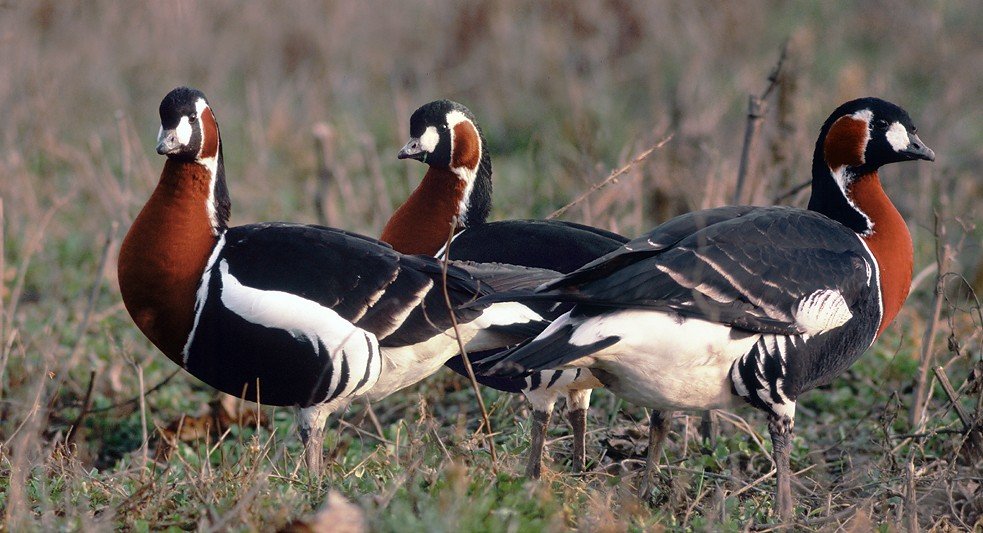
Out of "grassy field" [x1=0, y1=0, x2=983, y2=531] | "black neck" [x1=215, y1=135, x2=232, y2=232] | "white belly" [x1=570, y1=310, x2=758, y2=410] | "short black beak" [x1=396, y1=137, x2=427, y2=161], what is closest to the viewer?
"grassy field" [x1=0, y1=0, x2=983, y2=531]

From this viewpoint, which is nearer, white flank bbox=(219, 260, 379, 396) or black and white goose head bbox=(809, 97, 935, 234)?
white flank bbox=(219, 260, 379, 396)

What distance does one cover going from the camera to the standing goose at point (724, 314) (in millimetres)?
4051

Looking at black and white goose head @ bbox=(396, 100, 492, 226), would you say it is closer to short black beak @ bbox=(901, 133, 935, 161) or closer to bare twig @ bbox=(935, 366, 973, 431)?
short black beak @ bbox=(901, 133, 935, 161)

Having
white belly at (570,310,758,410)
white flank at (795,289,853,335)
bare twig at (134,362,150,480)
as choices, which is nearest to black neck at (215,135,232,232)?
bare twig at (134,362,150,480)

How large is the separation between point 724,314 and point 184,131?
2190 mm

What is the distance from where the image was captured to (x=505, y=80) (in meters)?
10.8

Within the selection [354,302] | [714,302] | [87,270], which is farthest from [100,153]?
[714,302]

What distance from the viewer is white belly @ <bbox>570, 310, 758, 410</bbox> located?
405 centimetres

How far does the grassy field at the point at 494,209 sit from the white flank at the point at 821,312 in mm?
518

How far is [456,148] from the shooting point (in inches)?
221

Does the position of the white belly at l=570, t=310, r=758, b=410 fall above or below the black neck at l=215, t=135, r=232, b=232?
below

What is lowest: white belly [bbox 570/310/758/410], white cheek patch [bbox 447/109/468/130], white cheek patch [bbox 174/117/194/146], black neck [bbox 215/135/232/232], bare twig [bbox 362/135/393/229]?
white belly [bbox 570/310/758/410]

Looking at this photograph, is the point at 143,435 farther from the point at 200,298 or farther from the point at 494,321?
the point at 494,321

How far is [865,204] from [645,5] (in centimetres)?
742
